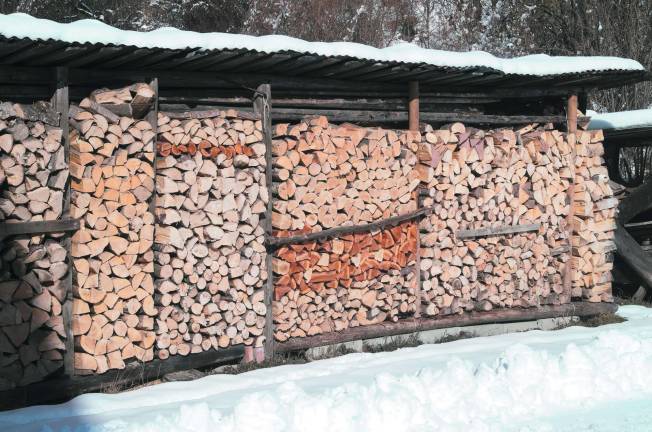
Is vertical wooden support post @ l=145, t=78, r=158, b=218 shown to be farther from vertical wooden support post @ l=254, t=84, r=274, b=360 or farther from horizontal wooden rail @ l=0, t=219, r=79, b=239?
vertical wooden support post @ l=254, t=84, r=274, b=360

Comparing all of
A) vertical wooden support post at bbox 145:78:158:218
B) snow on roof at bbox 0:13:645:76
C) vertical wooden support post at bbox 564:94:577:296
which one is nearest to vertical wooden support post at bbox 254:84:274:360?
snow on roof at bbox 0:13:645:76

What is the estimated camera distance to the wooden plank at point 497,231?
9805mm

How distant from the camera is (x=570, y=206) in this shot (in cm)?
1084

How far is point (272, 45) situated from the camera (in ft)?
24.8

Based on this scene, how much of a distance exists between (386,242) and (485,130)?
2310 millimetres

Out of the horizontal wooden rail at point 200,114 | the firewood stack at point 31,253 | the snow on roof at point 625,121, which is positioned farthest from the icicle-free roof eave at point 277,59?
the snow on roof at point 625,121

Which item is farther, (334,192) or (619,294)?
(619,294)

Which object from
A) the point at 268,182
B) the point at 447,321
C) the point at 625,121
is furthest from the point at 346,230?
the point at 625,121

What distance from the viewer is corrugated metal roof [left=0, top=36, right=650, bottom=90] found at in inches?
258

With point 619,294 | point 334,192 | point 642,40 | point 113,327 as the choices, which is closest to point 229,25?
point 642,40

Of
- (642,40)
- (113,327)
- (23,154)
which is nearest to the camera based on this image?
(23,154)

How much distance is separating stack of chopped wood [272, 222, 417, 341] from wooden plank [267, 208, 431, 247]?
74 mm

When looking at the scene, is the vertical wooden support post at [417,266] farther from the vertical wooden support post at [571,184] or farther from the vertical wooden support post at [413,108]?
the vertical wooden support post at [571,184]

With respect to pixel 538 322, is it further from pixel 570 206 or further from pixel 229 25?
pixel 229 25
